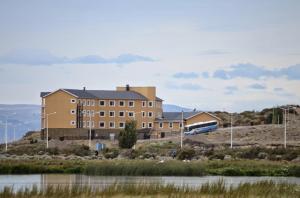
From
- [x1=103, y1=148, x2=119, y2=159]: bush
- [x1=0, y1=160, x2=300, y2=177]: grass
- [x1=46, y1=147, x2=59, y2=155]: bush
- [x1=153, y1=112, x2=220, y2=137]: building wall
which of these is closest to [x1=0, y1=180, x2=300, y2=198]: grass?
[x1=0, y1=160, x2=300, y2=177]: grass

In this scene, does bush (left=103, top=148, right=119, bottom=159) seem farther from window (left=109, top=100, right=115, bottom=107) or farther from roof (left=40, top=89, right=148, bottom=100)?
window (left=109, top=100, right=115, bottom=107)

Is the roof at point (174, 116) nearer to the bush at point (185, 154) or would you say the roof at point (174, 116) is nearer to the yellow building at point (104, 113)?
the yellow building at point (104, 113)

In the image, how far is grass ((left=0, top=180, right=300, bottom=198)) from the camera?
35.3m

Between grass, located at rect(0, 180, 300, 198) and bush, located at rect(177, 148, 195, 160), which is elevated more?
bush, located at rect(177, 148, 195, 160)

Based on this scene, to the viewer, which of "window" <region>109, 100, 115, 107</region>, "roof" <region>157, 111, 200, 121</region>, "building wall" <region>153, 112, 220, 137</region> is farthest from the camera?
"roof" <region>157, 111, 200, 121</region>

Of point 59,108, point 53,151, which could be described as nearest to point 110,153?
point 53,151

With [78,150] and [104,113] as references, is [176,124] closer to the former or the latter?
[104,113]

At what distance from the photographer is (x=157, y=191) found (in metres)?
37.2

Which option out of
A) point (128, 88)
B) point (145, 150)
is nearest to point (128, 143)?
point (145, 150)

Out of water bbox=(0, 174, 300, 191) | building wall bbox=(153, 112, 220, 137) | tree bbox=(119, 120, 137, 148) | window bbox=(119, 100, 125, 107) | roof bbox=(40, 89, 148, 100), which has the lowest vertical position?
water bbox=(0, 174, 300, 191)

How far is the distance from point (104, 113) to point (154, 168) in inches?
2485

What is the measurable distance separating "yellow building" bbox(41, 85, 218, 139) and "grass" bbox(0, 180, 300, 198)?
73733 millimetres

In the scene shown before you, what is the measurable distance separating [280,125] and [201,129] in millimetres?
11516

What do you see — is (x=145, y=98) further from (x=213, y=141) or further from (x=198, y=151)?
(x=198, y=151)
